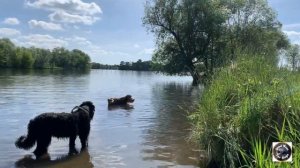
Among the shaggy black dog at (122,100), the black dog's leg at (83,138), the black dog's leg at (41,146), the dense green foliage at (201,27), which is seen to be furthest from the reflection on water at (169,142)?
the dense green foliage at (201,27)

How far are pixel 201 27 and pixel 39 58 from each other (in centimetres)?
9780

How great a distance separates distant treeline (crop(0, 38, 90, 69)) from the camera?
114375 millimetres

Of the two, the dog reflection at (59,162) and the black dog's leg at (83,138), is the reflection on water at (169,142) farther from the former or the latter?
the black dog's leg at (83,138)

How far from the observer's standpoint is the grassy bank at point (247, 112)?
574 centimetres

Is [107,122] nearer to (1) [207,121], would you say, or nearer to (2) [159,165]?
(2) [159,165]

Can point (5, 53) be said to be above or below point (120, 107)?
above

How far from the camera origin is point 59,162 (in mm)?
8148

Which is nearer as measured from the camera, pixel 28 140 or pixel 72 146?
pixel 28 140

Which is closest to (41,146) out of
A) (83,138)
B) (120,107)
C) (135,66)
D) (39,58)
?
(83,138)

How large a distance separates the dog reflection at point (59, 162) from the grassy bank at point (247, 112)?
255cm

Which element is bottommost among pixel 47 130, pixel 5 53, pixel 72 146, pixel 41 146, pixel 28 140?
pixel 72 146

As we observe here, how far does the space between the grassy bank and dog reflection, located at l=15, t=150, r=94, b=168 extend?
8.35 ft

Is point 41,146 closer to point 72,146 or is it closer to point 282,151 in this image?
point 72,146

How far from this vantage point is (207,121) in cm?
709
